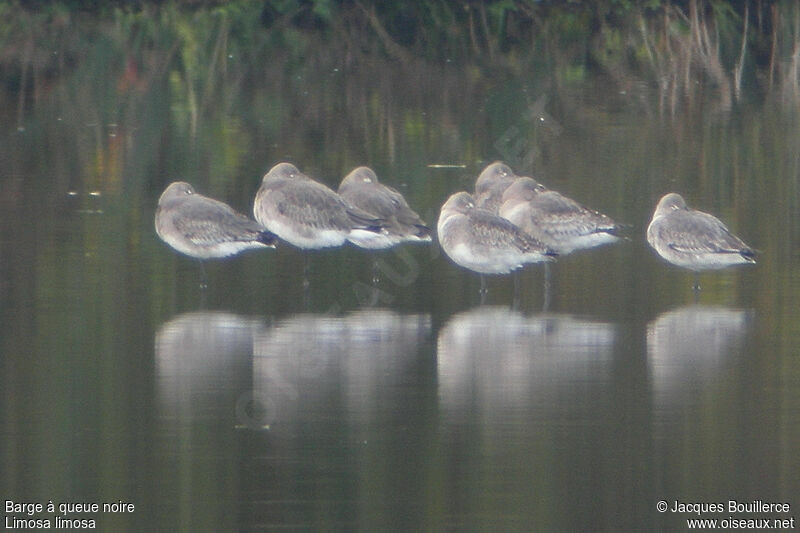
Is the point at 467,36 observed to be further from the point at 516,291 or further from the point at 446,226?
the point at 516,291

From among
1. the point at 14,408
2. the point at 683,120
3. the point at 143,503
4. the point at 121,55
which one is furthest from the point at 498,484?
the point at 121,55

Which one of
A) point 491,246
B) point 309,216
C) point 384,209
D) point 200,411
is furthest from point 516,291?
point 200,411

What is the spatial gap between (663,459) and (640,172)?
1025 centimetres

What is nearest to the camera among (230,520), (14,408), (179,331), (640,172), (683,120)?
(230,520)

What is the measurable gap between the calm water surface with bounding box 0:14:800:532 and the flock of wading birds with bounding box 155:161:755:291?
27cm

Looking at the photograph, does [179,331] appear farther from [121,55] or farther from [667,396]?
[121,55]

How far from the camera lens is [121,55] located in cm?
3061

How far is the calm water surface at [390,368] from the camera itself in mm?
7621

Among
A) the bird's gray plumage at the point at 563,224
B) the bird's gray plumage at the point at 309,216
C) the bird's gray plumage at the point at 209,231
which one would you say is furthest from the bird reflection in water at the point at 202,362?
the bird's gray plumage at the point at 563,224

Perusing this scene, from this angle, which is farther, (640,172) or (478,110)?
(478,110)

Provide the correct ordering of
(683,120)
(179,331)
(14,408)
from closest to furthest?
(14,408), (179,331), (683,120)

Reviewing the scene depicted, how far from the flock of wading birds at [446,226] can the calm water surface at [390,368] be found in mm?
267

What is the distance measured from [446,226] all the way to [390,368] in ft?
8.83

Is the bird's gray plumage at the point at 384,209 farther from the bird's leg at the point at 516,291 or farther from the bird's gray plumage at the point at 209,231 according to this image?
the bird's gray plumage at the point at 209,231
